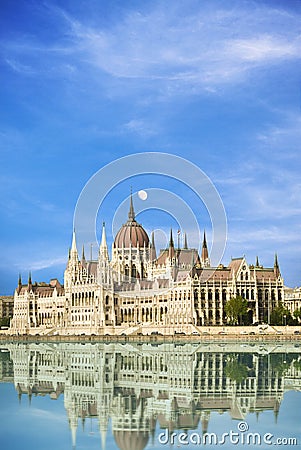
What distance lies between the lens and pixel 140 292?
133 m

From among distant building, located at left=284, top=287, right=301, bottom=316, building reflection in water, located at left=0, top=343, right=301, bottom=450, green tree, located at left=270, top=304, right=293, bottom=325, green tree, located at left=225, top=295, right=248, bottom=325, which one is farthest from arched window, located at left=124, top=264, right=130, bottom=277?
building reflection in water, located at left=0, top=343, right=301, bottom=450

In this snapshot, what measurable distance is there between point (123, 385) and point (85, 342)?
198 ft

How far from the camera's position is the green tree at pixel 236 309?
113 metres

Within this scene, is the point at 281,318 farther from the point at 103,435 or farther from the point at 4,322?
the point at 103,435

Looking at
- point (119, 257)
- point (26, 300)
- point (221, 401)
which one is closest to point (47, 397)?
point (221, 401)

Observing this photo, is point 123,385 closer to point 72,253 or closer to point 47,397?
point 47,397

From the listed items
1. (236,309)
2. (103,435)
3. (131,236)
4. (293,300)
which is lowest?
(103,435)

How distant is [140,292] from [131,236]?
1957 centimetres

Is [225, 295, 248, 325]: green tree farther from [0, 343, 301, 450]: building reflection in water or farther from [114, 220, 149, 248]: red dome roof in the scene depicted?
[0, 343, 301, 450]: building reflection in water

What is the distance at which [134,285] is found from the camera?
138 m

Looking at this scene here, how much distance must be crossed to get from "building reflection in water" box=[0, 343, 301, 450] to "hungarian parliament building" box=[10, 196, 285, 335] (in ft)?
162

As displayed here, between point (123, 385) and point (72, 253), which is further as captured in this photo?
point (72, 253)
